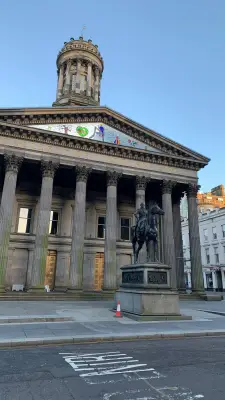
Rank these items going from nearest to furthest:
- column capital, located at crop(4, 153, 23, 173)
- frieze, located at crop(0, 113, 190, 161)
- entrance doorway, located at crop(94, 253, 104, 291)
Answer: column capital, located at crop(4, 153, 23, 173)
frieze, located at crop(0, 113, 190, 161)
entrance doorway, located at crop(94, 253, 104, 291)

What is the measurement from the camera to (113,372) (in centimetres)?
556

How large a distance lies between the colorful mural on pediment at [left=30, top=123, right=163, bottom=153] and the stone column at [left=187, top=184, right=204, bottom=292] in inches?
241

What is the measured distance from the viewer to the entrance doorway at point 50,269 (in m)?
29.9

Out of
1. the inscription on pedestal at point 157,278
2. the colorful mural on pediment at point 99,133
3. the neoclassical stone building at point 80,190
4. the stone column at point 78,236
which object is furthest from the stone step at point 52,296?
the colorful mural on pediment at point 99,133

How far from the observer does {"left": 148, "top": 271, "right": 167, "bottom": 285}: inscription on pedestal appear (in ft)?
45.3

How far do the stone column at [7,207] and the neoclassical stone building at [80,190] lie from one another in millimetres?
78

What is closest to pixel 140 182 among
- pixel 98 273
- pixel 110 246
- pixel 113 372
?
pixel 110 246

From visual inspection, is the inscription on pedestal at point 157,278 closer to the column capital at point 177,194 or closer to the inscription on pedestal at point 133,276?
the inscription on pedestal at point 133,276

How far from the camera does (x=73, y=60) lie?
43812mm

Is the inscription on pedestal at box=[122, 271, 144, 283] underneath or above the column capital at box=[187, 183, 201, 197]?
underneath

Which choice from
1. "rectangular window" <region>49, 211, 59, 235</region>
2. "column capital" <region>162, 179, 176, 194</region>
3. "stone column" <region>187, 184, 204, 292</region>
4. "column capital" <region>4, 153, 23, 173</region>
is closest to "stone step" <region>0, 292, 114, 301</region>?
"stone column" <region>187, 184, 204, 292</region>

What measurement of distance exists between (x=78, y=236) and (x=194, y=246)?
1189 centimetres

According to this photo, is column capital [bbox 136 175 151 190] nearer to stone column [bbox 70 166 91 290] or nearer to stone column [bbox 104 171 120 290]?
stone column [bbox 104 171 120 290]

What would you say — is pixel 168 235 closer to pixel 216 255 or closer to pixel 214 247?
pixel 214 247
